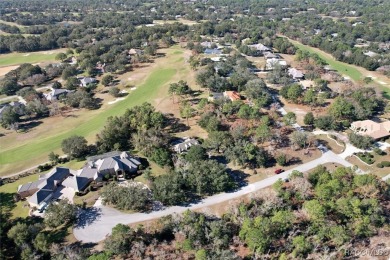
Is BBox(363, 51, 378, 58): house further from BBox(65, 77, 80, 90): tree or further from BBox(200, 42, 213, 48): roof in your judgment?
BBox(65, 77, 80, 90): tree

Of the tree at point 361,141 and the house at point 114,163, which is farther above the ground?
the tree at point 361,141

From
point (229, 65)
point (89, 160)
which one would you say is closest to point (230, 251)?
point (89, 160)

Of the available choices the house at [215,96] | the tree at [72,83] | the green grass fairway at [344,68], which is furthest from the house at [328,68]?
the tree at [72,83]

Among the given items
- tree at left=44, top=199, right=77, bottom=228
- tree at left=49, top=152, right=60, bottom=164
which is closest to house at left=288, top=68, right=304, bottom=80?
tree at left=49, top=152, right=60, bottom=164

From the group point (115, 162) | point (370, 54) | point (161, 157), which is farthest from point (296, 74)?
point (115, 162)

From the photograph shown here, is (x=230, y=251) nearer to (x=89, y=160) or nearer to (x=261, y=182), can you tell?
(x=261, y=182)

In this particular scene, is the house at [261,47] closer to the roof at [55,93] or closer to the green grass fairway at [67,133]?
the green grass fairway at [67,133]
